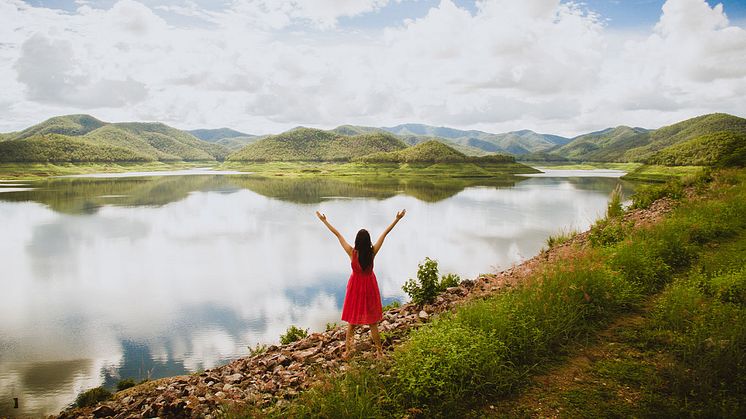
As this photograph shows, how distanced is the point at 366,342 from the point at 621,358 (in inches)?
161

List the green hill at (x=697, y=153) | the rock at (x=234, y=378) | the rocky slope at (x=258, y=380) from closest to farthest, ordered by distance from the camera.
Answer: the rocky slope at (x=258, y=380) < the rock at (x=234, y=378) < the green hill at (x=697, y=153)

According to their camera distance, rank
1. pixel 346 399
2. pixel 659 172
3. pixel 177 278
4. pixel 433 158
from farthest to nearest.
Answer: pixel 433 158, pixel 659 172, pixel 177 278, pixel 346 399

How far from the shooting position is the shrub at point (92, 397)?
7.65m

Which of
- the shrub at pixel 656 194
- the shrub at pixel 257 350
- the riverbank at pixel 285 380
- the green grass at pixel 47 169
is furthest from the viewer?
the green grass at pixel 47 169

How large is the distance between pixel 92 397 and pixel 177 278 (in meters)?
10.4

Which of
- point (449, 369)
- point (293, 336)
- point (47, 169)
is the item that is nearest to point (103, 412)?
point (293, 336)

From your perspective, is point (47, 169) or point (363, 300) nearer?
point (363, 300)

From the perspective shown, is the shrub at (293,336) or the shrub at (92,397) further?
the shrub at (293,336)

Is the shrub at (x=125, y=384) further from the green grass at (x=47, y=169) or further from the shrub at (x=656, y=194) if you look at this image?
the green grass at (x=47, y=169)

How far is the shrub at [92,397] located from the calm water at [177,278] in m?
0.60

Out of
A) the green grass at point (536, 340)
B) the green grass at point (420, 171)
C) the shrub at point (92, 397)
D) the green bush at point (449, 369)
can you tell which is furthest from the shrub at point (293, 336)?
the green grass at point (420, 171)

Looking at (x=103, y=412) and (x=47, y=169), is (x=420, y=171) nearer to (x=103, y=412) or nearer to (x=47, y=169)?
(x=47, y=169)

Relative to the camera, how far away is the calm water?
33.5ft

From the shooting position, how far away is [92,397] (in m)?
7.74
